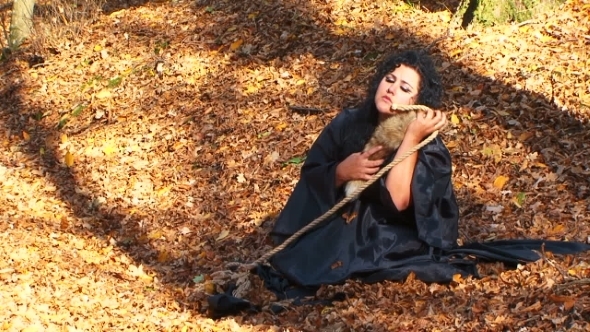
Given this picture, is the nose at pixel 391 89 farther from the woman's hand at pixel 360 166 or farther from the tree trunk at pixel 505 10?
the tree trunk at pixel 505 10

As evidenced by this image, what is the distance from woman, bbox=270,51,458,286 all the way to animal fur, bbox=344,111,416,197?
0.04 m

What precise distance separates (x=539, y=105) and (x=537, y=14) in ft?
5.37

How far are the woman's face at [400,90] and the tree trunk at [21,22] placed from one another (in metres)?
8.44

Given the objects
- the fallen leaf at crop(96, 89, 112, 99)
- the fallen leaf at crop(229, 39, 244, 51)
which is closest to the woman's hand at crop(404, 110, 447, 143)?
the fallen leaf at crop(229, 39, 244, 51)

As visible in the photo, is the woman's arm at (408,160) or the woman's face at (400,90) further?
the woman's face at (400,90)

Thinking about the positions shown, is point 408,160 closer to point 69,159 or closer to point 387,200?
point 387,200

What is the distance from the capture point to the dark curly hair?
5375 mm

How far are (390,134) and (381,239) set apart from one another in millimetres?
663

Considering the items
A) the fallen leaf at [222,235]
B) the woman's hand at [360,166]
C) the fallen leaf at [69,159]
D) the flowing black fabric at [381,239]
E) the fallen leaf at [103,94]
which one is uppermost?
the woman's hand at [360,166]

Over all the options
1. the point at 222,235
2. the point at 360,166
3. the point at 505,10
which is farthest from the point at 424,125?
the point at 505,10

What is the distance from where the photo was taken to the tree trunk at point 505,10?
8.78 meters

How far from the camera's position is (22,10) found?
500 inches

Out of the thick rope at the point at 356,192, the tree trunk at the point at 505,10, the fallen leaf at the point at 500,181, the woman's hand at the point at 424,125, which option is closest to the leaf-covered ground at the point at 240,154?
the fallen leaf at the point at 500,181

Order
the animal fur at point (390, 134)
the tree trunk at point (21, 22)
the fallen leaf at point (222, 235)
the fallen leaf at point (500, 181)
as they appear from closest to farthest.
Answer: the animal fur at point (390, 134) → the fallen leaf at point (500, 181) → the fallen leaf at point (222, 235) → the tree trunk at point (21, 22)
